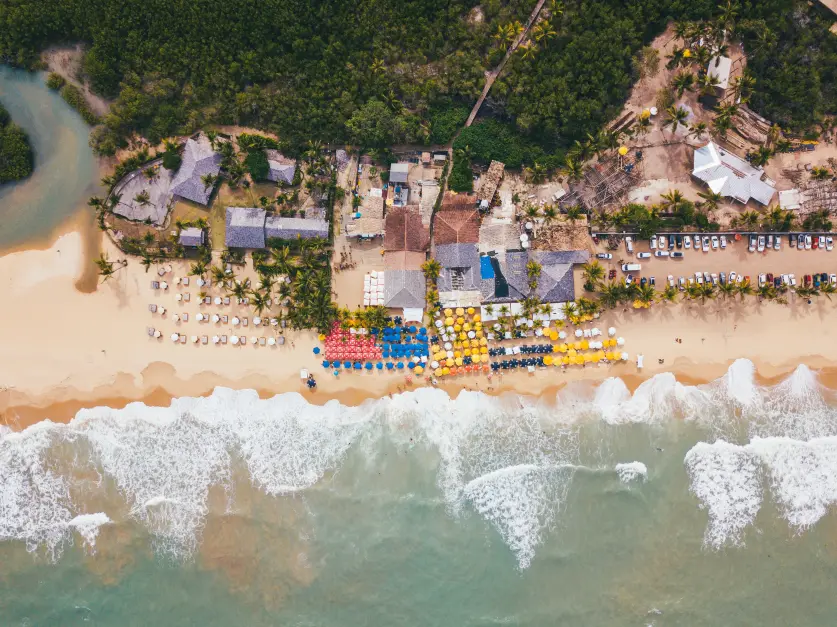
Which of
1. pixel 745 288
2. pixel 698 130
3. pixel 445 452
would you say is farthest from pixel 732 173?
pixel 445 452

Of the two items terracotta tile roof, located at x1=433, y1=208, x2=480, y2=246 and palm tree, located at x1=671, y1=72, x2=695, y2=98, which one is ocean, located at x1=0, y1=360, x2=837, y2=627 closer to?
terracotta tile roof, located at x1=433, y1=208, x2=480, y2=246

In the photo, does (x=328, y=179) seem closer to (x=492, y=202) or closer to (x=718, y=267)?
(x=492, y=202)

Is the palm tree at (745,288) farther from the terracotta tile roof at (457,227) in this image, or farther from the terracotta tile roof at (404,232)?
the terracotta tile roof at (404,232)

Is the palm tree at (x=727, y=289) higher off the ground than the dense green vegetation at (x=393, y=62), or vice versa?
the dense green vegetation at (x=393, y=62)

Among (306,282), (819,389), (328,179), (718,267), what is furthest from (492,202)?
(819,389)

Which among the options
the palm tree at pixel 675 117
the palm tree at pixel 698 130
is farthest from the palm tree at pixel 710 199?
the palm tree at pixel 675 117
